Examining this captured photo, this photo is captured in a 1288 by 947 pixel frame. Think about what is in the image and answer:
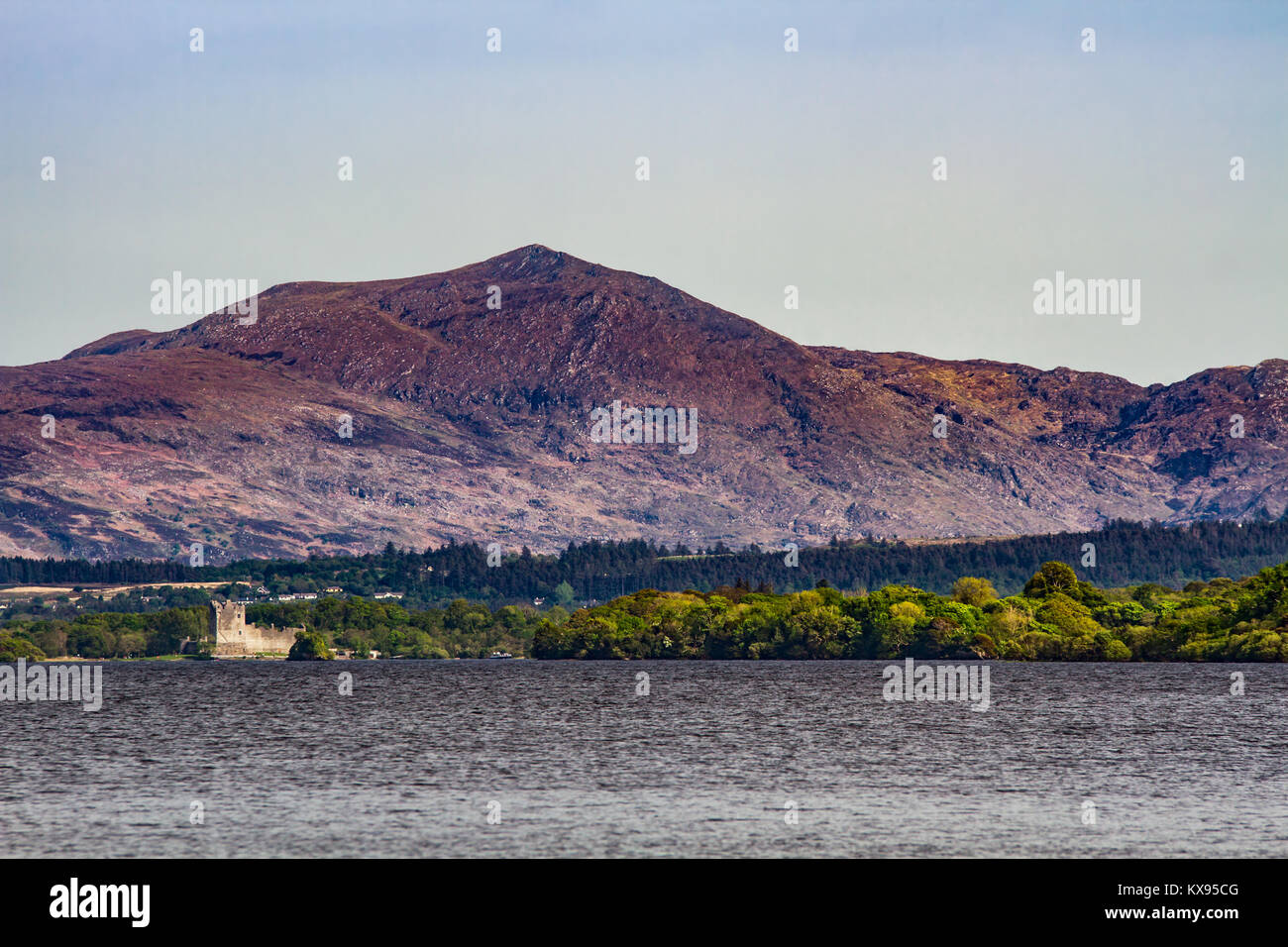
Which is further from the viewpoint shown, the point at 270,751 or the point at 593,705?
the point at 593,705

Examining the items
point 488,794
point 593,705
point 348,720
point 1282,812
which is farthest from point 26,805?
point 593,705

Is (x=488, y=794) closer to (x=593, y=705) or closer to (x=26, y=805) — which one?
(x=26, y=805)
